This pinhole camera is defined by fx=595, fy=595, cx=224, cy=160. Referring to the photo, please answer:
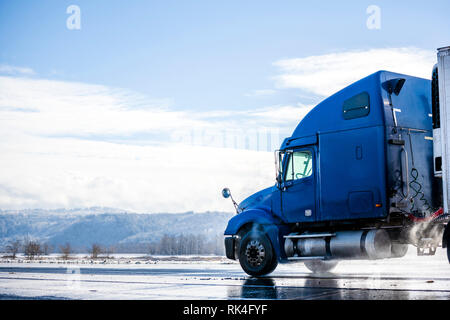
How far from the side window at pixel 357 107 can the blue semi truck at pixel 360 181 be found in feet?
0.07

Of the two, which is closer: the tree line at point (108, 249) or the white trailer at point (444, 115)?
the white trailer at point (444, 115)

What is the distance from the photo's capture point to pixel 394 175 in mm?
13047

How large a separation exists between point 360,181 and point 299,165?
1771 millimetres

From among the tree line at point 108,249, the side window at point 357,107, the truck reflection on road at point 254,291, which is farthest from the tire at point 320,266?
the tree line at point 108,249

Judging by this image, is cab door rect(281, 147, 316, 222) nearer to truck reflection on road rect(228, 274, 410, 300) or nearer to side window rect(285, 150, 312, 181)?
side window rect(285, 150, 312, 181)

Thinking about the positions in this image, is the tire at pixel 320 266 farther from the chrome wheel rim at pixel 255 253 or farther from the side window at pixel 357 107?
the side window at pixel 357 107

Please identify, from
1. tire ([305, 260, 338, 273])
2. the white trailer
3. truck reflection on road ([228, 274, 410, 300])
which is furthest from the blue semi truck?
tire ([305, 260, 338, 273])

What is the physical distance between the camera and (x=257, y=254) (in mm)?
14734

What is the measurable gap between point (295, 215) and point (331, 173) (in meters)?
1.47

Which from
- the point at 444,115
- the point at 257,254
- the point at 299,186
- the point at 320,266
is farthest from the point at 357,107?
the point at 320,266

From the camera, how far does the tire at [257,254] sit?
14.5 metres

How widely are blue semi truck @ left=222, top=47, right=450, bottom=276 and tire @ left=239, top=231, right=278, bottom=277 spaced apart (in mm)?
25
